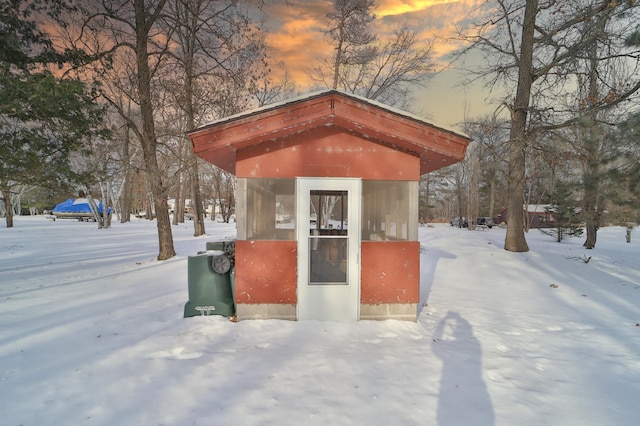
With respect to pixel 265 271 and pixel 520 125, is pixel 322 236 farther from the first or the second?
pixel 520 125

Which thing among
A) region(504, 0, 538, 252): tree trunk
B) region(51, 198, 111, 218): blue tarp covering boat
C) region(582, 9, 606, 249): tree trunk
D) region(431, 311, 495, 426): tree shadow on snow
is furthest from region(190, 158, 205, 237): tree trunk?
region(51, 198, 111, 218): blue tarp covering boat

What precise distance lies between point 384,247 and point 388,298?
2.89 ft

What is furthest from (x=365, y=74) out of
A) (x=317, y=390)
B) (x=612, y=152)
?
(x=317, y=390)

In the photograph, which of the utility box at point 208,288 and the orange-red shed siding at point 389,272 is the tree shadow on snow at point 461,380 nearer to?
the orange-red shed siding at point 389,272

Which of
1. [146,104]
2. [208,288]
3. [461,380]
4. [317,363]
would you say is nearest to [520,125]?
[461,380]

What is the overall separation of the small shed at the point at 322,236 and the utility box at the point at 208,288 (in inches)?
11.8

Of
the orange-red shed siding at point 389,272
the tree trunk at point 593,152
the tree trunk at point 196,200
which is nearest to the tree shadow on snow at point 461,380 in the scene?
the orange-red shed siding at point 389,272

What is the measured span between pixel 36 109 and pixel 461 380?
8.92 meters

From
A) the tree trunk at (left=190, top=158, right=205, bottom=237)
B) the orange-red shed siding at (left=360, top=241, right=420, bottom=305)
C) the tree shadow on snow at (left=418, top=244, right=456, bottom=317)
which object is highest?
the tree trunk at (left=190, top=158, right=205, bottom=237)

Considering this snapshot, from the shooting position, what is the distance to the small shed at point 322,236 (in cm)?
A: 521

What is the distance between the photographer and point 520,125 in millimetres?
11883

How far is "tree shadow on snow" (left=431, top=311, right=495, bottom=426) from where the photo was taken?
115 inches

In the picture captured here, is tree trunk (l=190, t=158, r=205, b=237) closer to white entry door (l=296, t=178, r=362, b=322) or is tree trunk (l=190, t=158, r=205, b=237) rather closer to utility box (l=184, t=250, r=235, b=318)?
utility box (l=184, t=250, r=235, b=318)

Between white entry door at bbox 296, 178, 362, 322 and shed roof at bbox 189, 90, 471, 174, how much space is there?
3.08ft
